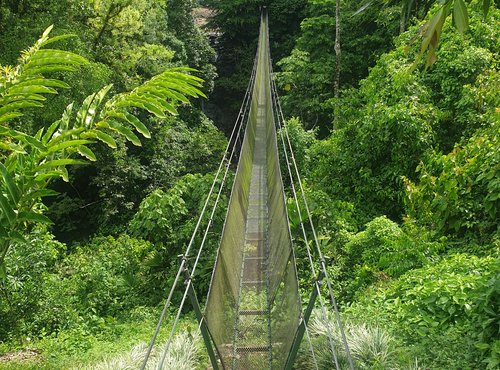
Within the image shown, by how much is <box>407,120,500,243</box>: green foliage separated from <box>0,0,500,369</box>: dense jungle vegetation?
0.01m

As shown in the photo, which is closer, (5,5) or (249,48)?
(5,5)

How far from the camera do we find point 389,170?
596 cm

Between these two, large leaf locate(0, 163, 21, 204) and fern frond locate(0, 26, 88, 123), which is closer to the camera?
large leaf locate(0, 163, 21, 204)

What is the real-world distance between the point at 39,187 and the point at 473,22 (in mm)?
6312

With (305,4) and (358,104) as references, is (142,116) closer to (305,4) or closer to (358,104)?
(358,104)

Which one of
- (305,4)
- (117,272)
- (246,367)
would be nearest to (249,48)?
(305,4)

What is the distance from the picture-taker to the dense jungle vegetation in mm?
1607

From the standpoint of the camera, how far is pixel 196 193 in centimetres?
554

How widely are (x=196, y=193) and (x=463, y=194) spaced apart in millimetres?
2773

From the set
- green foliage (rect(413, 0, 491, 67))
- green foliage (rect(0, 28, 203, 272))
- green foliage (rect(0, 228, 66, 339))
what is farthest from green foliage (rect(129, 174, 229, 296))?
green foliage (rect(413, 0, 491, 67))

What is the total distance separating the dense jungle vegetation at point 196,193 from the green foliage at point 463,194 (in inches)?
0.6

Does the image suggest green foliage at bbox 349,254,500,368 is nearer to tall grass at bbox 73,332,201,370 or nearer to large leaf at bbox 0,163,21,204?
tall grass at bbox 73,332,201,370

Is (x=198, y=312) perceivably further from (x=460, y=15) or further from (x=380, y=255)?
(x=380, y=255)

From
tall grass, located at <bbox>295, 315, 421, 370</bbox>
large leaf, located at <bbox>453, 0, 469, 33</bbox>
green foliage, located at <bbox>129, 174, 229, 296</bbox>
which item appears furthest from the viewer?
green foliage, located at <bbox>129, 174, 229, 296</bbox>
